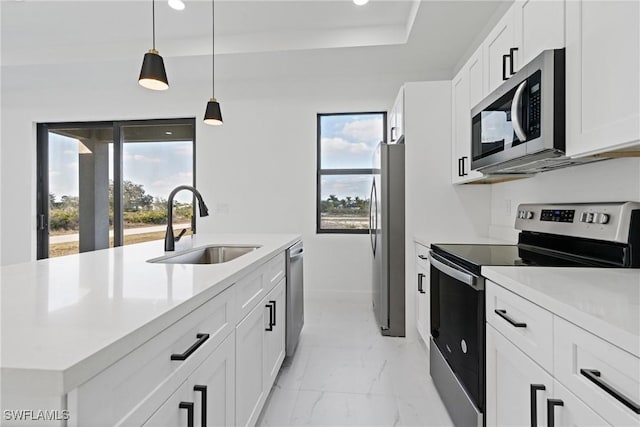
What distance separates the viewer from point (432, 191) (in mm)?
2766

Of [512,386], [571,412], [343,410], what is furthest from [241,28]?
[571,412]

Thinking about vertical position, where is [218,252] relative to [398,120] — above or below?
below

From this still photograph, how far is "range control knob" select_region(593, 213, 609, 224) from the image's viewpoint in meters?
1.29

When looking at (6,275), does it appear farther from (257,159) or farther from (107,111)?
(107,111)

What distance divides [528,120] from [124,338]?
1647mm

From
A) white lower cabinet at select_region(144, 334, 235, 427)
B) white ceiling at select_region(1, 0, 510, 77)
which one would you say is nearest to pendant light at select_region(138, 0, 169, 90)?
white lower cabinet at select_region(144, 334, 235, 427)

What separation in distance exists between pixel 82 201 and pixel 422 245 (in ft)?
15.2

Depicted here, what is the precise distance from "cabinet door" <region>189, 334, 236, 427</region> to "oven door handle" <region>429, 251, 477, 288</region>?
99 centimetres

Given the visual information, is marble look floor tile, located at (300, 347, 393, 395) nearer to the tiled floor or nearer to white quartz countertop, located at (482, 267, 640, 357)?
the tiled floor

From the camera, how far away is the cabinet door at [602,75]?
38.9 inches

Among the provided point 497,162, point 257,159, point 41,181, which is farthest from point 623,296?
point 41,181

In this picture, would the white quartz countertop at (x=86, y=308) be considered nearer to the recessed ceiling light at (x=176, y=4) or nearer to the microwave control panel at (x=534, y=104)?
the microwave control panel at (x=534, y=104)

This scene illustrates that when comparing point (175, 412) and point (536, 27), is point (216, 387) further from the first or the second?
point (536, 27)

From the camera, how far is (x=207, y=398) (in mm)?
989
